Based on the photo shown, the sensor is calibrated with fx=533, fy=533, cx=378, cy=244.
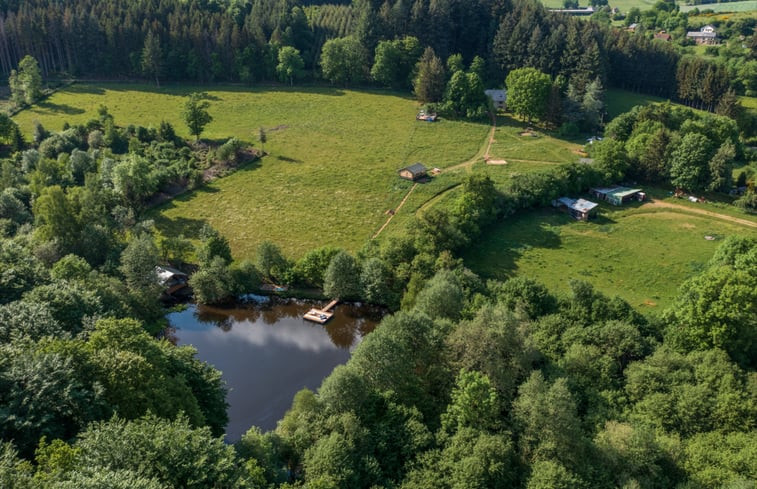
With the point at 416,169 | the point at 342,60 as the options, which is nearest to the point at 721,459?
the point at 416,169

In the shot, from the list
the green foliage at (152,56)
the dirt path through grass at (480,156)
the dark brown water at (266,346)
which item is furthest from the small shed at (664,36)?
the dark brown water at (266,346)

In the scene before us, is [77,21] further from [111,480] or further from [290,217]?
[111,480]

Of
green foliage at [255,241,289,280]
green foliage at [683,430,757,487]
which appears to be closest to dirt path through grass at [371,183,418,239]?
green foliage at [255,241,289,280]

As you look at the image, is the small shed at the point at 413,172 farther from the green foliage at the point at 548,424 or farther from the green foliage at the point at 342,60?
the green foliage at the point at 548,424

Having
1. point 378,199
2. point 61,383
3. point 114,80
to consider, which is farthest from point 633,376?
point 114,80

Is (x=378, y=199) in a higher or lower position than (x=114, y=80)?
lower
